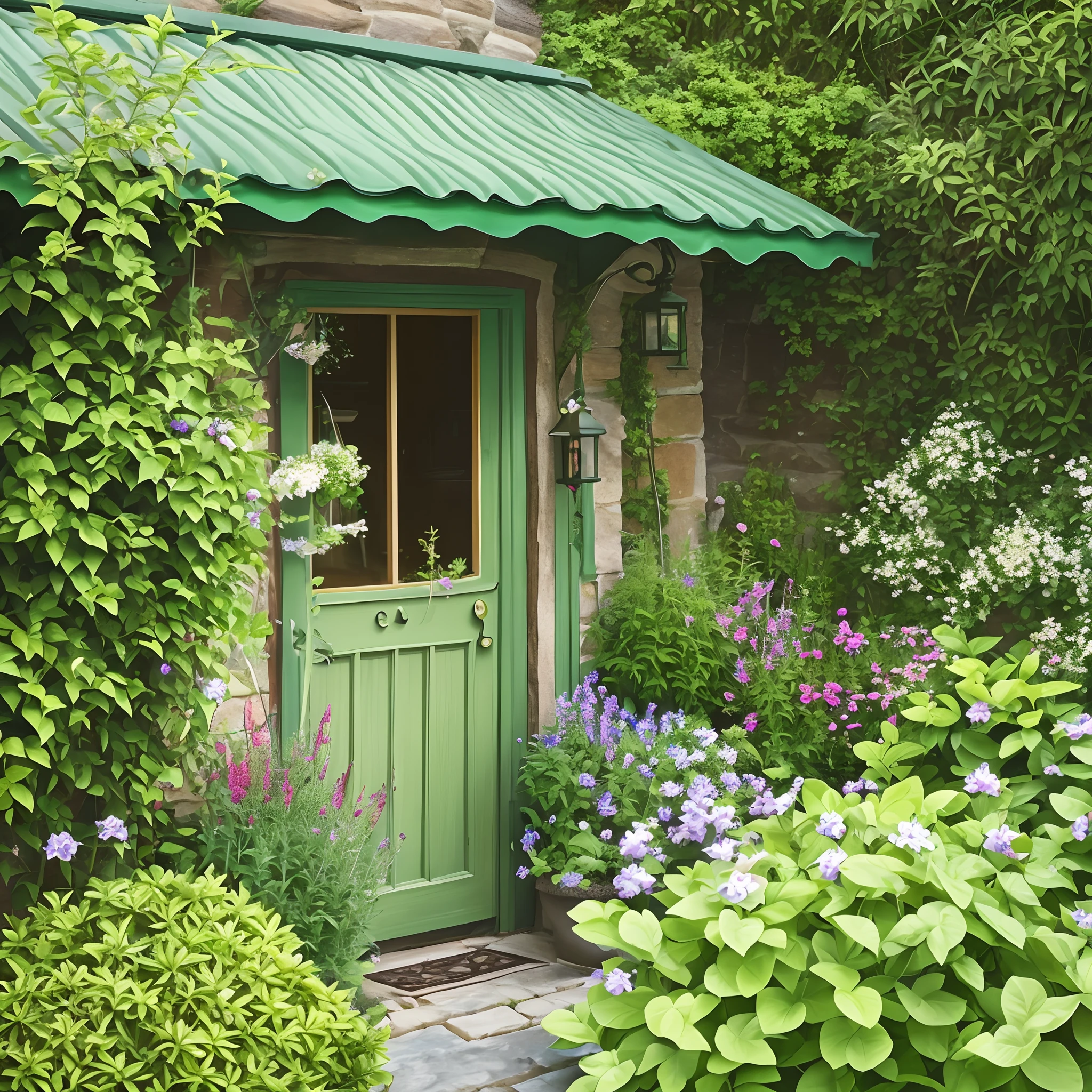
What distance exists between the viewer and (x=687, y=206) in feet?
15.0

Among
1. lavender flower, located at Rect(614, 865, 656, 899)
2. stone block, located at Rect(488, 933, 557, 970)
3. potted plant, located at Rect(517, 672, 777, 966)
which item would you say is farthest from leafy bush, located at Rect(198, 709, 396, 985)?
lavender flower, located at Rect(614, 865, 656, 899)

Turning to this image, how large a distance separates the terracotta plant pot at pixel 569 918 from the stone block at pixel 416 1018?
56cm

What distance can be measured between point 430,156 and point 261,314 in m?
0.80

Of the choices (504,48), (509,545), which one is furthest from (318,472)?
(504,48)

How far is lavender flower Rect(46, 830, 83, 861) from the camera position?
10.7 feet

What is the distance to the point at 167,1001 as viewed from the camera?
304cm

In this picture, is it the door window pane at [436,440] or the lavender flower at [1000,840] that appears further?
the door window pane at [436,440]

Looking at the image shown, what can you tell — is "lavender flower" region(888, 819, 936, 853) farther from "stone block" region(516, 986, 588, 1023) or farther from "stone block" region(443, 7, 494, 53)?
"stone block" region(443, 7, 494, 53)

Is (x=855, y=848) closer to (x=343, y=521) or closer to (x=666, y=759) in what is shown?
(x=666, y=759)

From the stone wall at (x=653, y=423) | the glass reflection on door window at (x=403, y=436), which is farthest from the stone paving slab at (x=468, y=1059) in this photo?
the stone wall at (x=653, y=423)

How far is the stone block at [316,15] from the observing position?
4.93 metres

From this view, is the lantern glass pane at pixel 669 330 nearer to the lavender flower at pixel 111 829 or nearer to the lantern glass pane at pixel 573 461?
the lantern glass pane at pixel 573 461

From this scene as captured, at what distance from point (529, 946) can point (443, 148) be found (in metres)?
3.05

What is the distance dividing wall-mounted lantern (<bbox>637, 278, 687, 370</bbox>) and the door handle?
4.30 ft
